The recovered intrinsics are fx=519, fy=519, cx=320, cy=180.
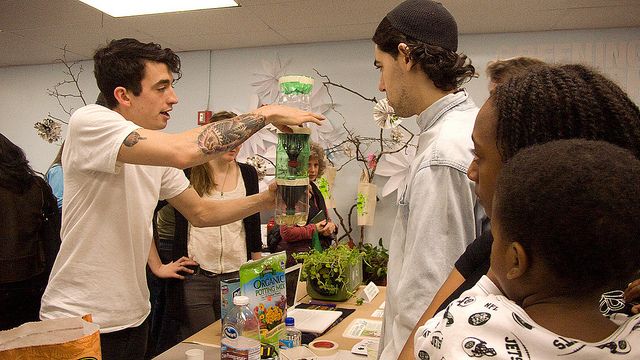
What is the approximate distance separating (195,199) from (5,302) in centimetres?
106

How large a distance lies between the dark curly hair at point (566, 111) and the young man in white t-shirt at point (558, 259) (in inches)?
3.4

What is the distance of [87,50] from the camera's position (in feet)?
17.0

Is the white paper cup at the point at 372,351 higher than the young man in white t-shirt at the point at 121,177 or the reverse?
the reverse

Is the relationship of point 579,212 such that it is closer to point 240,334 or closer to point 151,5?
point 240,334

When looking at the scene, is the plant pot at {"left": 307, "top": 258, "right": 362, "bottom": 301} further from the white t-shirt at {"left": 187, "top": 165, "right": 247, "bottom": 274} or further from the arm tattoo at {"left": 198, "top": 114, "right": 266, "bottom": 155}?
the arm tattoo at {"left": 198, "top": 114, "right": 266, "bottom": 155}

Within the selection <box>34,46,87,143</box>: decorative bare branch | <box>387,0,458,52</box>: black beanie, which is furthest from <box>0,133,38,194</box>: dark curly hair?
<box>34,46,87,143</box>: decorative bare branch

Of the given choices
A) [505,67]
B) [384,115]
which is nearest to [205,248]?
[505,67]

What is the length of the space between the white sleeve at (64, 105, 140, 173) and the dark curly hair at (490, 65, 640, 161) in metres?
1.18

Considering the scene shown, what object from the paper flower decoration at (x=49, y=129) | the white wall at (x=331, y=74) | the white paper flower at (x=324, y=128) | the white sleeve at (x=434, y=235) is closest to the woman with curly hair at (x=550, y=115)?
the white sleeve at (x=434, y=235)

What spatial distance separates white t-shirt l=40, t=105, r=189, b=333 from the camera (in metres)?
1.66

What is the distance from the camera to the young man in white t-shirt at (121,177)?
1578 mm

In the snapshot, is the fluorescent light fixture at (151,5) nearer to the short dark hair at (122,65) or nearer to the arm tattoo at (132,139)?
the short dark hair at (122,65)

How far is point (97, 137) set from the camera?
1618 mm

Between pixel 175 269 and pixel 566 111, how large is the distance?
2201 millimetres
